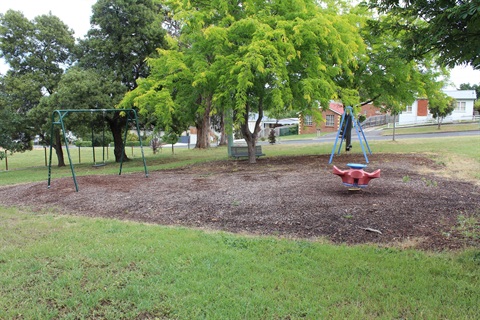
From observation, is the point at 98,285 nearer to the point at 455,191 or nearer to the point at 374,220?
the point at 374,220

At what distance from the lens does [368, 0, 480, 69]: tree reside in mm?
2930

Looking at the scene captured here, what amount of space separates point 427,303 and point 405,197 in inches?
156

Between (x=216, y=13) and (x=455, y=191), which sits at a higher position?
(x=216, y=13)

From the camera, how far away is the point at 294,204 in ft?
20.7

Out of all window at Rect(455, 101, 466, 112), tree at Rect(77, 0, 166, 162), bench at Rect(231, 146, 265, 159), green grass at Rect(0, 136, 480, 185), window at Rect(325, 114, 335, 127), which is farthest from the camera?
window at Rect(325, 114, 335, 127)

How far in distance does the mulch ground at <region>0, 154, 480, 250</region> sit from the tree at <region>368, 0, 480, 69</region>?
7.81ft

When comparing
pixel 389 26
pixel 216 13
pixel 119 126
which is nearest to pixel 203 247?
pixel 389 26

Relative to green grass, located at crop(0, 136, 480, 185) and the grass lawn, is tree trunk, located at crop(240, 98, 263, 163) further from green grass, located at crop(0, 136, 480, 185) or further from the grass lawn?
the grass lawn

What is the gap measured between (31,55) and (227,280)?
68.6ft

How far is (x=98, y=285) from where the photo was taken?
3.40 m

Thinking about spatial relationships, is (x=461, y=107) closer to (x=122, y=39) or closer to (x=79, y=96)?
(x=122, y=39)

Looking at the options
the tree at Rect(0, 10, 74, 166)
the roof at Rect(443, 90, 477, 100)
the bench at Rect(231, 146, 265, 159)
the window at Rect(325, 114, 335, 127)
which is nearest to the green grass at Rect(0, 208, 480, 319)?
the bench at Rect(231, 146, 265, 159)

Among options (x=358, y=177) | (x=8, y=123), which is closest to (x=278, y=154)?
(x=358, y=177)

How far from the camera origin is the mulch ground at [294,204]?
4953mm
